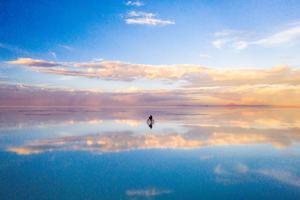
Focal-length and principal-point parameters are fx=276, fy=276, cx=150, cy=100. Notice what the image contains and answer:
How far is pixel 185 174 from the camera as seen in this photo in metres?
14.1

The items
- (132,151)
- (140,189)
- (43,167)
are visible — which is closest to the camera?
(140,189)

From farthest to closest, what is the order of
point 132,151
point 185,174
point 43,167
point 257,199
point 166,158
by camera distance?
1. point 132,151
2. point 166,158
3. point 43,167
4. point 185,174
5. point 257,199

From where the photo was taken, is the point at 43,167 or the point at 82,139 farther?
the point at 82,139

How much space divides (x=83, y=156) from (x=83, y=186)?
6.09m

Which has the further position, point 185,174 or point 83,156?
point 83,156

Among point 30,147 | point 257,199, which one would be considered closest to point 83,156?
point 30,147

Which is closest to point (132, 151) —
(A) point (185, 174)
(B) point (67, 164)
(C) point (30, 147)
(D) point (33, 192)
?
(B) point (67, 164)

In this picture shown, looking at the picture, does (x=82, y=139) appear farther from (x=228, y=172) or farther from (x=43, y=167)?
(x=228, y=172)

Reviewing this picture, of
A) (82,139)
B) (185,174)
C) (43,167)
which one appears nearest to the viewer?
(185,174)

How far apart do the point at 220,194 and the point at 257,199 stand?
54.6 inches

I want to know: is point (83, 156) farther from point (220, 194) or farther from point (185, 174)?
point (220, 194)

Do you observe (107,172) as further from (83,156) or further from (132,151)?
(132,151)

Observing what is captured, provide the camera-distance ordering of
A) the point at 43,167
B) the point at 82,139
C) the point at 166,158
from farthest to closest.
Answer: the point at 82,139, the point at 166,158, the point at 43,167

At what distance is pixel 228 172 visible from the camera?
14367mm
